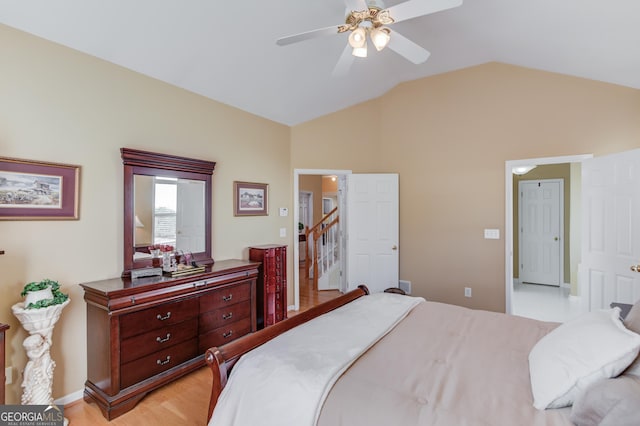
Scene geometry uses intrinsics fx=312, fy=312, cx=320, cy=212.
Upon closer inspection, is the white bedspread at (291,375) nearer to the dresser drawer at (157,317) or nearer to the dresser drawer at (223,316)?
the dresser drawer at (157,317)

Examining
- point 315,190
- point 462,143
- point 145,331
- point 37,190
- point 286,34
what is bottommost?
point 145,331

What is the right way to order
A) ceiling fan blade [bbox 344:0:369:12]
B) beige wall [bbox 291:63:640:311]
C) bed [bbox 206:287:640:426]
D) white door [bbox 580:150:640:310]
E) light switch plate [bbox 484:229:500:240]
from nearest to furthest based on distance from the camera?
bed [bbox 206:287:640:426], ceiling fan blade [bbox 344:0:369:12], white door [bbox 580:150:640:310], beige wall [bbox 291:63:640:311], light switch plate [bbox 484:229:500:240]

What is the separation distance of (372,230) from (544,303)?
9.64 ft

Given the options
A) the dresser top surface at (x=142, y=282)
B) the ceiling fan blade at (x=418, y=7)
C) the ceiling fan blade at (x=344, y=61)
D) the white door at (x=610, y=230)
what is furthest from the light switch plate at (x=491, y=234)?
the dresser top surface at (x=142, y=282)

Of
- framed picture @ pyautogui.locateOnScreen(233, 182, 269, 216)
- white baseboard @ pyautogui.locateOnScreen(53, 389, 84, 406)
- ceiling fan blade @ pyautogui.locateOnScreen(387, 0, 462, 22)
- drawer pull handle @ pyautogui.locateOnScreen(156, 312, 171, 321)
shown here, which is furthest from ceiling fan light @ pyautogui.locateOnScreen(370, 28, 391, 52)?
white baseboard @ pyautogui.locateOnScreen(53, 389, 84, 406)

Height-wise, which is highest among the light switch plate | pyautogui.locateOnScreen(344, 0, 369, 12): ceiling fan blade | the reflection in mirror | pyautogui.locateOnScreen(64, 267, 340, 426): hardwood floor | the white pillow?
pyautogui.locateOnScreen(344, 0, 369, 12): ceiling fan blade

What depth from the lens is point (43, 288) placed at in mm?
2076

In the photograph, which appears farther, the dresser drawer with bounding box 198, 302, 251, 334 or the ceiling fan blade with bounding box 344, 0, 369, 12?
the dresser drawer with bounding box 198, 302, 251, 334

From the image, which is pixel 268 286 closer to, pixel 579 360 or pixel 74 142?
pixel 74 142

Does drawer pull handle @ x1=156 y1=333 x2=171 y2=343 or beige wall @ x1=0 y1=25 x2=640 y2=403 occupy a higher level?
beige wall @ x1=0 y1=25 x2=640 y2=403

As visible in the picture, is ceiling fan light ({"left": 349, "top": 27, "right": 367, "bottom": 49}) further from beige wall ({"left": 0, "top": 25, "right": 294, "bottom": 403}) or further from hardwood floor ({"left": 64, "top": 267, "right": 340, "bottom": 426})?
hardwood floor ({"left": 64, "top": 267, "right": 340, "bottom": 426})

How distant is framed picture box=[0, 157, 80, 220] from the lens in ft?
6.97

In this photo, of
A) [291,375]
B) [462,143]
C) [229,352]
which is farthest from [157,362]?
[462,143]

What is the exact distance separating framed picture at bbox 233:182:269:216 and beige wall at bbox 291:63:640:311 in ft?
2.47
